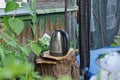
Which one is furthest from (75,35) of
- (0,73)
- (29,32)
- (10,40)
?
(0,73)

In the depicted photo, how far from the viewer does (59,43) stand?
4.37 m

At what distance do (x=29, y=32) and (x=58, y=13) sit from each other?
0.77 meters

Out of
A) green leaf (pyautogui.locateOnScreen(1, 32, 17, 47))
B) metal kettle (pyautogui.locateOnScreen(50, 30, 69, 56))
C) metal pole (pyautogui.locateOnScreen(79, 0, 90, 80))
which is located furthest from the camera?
metal kettle (pyautogui.locateOnScreen(50, 30, 69, 56))

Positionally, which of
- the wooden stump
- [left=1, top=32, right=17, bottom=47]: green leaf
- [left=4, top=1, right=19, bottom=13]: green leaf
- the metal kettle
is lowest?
the wooden stump

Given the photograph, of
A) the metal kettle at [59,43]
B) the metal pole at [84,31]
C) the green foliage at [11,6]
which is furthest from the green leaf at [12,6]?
the metal kettle at [59,43]

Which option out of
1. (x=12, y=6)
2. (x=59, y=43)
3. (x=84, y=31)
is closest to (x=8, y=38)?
(x=12, y=6)

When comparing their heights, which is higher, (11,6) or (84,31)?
(11,6)

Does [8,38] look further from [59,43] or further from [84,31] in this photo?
[59,43]

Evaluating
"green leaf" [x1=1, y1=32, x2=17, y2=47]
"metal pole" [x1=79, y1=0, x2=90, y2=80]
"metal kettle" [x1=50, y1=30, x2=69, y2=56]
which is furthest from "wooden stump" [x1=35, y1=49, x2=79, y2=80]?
"green leaf" [x1=1, y1=32, x2=17, y2=47]

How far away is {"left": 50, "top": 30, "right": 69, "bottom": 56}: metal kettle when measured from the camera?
4316mm

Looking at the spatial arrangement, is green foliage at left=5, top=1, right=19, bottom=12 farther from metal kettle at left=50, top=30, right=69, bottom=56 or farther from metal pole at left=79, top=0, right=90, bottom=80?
metal kettle at left=50, top=30, right=69, bottom=56

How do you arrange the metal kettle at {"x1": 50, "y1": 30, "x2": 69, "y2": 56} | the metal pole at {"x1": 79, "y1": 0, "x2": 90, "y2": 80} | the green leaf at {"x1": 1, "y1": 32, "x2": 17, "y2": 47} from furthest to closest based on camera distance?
1. the metal kettle at {"x1": 50, "y1": 30, "x2": 69, "y2": 56}
2. the metal pole at {"x1": 79, "y1": 0, "x2": 90, "y2": 80}
3. the green leaf at {"x1": 1, "y1": 32, "x2": 17, "y2": 47}

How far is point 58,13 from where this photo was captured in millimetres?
5516

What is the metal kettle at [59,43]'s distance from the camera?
170 inches
